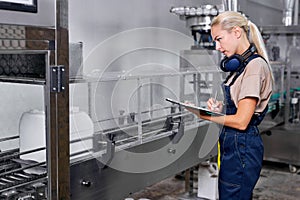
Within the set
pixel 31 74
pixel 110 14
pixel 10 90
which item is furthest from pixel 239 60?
pixel 110 14

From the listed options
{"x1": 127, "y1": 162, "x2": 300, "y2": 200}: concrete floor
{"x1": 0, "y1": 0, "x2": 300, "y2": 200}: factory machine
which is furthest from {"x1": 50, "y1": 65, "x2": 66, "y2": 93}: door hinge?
{"x1": 127, "y1": 162, "x2": 300, "y2": 200}: concrete floor

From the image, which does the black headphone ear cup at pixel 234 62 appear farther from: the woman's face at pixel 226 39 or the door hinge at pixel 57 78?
the door hinge at pixel 57 78

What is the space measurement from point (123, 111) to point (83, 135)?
343mm

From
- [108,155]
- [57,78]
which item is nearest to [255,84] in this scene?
[108,155]

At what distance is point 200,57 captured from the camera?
2.17 m

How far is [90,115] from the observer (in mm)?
1491

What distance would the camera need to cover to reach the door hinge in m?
1.04

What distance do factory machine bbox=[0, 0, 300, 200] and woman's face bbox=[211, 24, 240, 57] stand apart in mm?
327

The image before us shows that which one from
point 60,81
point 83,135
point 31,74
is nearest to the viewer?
point 60,81

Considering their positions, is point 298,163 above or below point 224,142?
below

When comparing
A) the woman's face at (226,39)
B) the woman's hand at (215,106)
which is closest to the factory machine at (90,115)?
the woman's hand at (215,106)

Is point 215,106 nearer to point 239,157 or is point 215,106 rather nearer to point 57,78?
point 239,157

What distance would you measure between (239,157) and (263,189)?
1.54 metres

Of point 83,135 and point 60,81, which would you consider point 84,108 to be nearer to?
point 83,135
